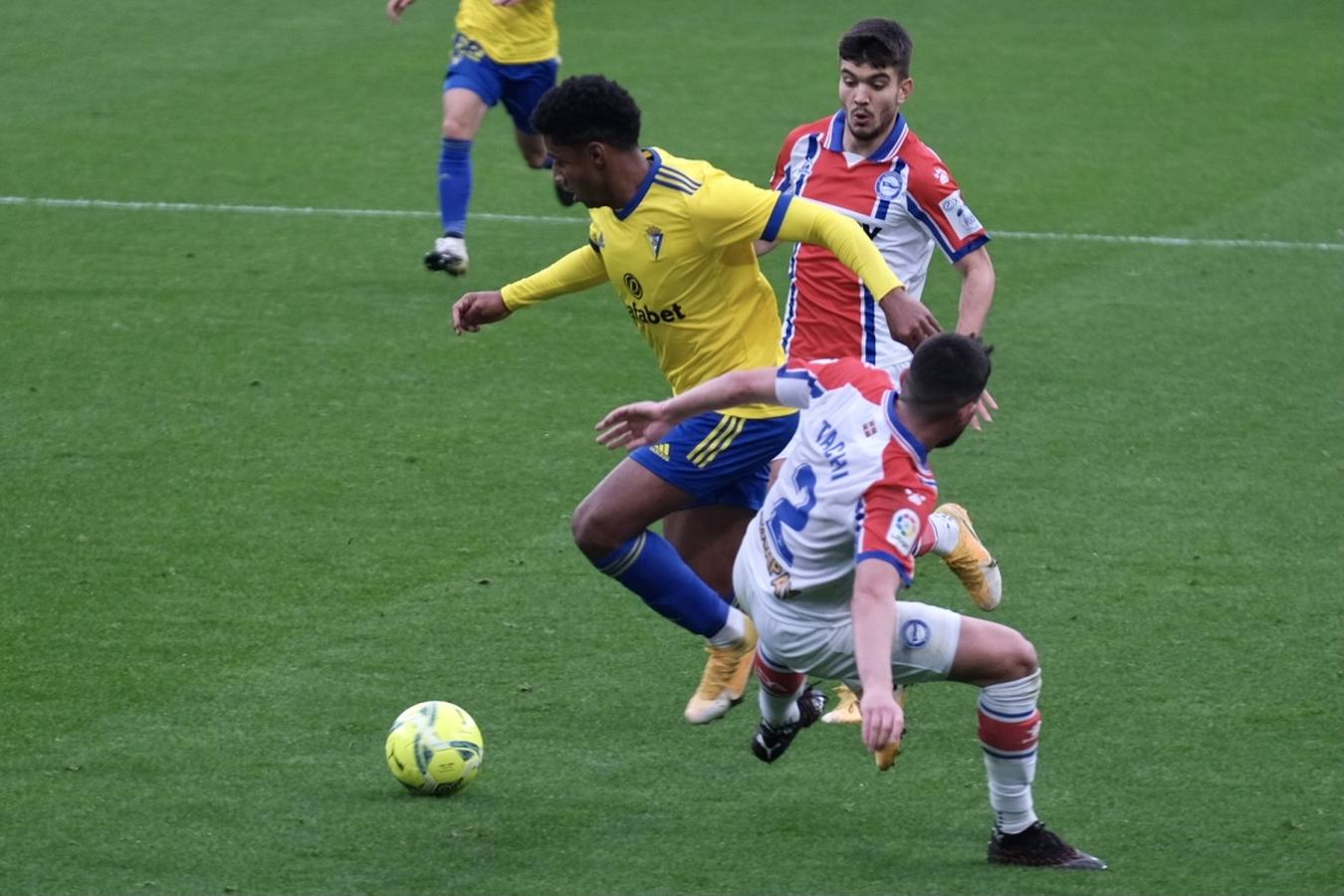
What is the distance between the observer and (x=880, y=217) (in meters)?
6.68

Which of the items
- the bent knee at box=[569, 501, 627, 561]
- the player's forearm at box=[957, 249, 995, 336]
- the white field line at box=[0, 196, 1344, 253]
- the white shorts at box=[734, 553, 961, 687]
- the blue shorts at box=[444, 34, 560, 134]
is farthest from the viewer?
the white field line at box=[0, 196, 1344, 253]

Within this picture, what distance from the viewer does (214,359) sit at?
9711 millimetres

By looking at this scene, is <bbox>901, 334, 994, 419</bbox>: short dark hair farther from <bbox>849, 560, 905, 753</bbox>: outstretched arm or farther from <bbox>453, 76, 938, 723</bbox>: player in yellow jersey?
<bbox>453, 76, 938, 723</bbox>: player in yellow jersey

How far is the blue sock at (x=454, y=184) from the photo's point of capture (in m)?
11.0

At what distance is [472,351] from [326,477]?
72.3 inches

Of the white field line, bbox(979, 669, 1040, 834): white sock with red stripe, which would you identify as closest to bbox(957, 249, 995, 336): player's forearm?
bbox(979, 669, 1040, 834): white sock with red stripe

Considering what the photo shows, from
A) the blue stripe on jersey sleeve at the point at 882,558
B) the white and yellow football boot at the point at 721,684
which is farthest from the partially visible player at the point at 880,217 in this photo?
the blue stripe on jersey sleeve at the point at 882,558

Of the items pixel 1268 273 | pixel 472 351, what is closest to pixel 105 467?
pixel 472 351

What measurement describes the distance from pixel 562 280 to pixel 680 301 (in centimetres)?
43

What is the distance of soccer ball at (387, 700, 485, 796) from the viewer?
18.6 ft

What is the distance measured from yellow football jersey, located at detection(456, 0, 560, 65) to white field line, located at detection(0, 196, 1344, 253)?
50.3 inches

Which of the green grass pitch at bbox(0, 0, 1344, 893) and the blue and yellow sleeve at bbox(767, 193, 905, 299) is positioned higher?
the blue and yellow sleeve at bbox(767, 193, 905, 299)

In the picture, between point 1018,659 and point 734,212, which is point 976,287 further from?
point 1018,659

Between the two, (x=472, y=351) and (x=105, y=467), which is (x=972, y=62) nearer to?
(x=472, y=351)
